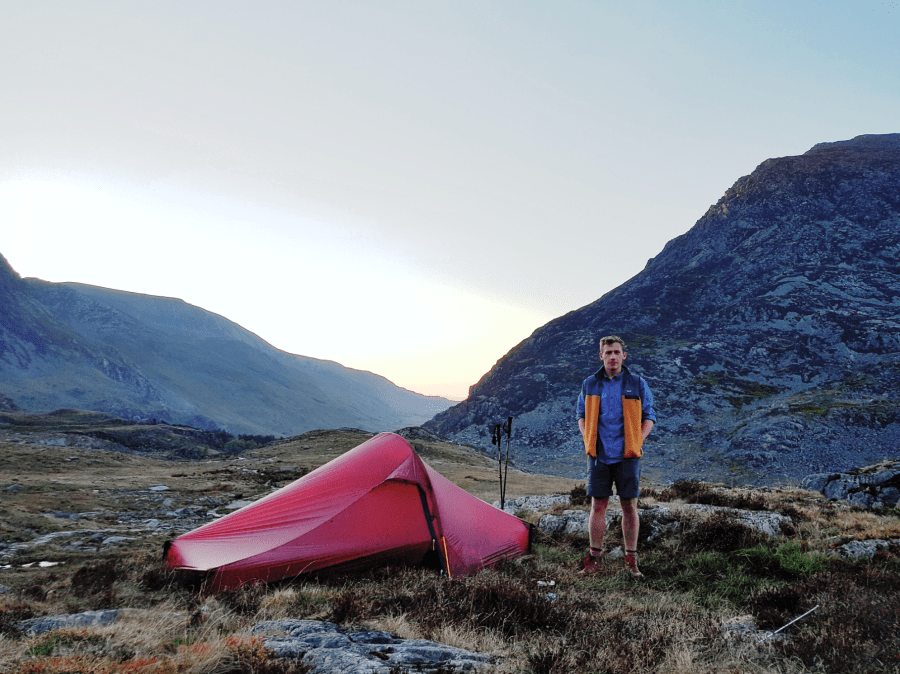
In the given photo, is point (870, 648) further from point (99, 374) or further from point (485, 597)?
point (99, 374)

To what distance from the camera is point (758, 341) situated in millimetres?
76500

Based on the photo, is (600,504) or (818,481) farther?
(818,481)

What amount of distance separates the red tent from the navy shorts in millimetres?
2163

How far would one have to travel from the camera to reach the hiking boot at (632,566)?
6409mm

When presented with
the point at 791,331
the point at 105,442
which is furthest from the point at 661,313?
the point at 105,442

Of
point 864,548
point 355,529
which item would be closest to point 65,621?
point 355,529

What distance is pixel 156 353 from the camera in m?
198

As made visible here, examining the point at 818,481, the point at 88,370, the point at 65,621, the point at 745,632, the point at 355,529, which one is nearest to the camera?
the point at 745,632

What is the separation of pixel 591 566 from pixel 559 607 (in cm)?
226

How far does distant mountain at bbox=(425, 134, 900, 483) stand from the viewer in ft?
171

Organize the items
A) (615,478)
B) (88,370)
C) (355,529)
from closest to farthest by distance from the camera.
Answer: (615,478)
(355,529)
(88,370)

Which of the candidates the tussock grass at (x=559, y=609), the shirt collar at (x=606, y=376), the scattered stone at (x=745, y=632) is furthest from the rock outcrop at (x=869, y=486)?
the scattered stone at (x=745, y=632)

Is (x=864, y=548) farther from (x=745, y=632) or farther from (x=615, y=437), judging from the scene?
(x=745, y=632)

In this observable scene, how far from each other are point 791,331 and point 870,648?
87065 mm
